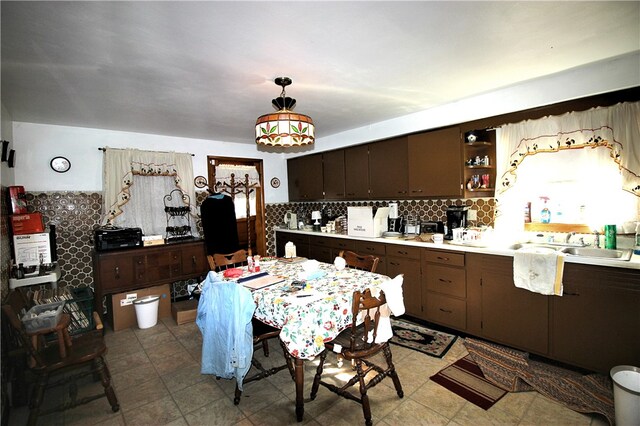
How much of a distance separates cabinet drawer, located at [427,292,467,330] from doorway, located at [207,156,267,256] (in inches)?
115

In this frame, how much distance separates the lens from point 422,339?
10.3ft

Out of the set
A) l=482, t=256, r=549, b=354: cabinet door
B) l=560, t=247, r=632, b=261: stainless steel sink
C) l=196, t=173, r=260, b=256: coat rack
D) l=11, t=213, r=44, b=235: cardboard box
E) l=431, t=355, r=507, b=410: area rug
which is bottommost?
l=431, t=355, r=507, b=410: area rug

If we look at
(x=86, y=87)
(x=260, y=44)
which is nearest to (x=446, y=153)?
(x=260, y=44)

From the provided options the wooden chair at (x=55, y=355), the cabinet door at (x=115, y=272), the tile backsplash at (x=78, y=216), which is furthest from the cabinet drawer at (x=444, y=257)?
the cabinet door at (x=115, y=272)

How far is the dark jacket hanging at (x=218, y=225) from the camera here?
4.34 meters

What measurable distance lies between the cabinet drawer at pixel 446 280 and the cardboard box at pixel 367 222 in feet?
2.92

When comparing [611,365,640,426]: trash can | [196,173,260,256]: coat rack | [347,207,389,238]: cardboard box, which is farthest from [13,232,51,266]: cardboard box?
[611,365,640,426]: trash can

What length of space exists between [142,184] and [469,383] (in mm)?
4515

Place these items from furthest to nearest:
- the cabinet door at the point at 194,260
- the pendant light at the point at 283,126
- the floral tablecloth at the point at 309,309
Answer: the cabinet door at the point at 194,260 < the pendant light at the point at 283,126 < the floral tablecloth at the point at 309,309

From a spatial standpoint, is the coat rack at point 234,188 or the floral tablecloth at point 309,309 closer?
the floral tablecloth at point 309,309

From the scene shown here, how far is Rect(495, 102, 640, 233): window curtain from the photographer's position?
2.46 meters

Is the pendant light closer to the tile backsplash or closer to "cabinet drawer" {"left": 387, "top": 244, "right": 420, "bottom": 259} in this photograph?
"cabinet drawer" {"left": 387, "top": 244, "right": 420, "bottom": 259}

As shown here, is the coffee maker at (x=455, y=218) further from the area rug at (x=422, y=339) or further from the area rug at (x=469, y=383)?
the area rug at (x=469, y=383)

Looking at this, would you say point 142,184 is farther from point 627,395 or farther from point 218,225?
point 627,395
